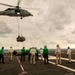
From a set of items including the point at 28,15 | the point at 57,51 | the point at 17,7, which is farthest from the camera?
the point at 17,7

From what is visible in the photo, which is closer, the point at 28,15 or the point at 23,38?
the point at 28,15

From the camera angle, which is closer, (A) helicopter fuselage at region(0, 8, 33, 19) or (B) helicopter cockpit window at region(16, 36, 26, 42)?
(A) helicopter fuselage at region(0, 8, 33, 19)

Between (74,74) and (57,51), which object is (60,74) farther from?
(57,51)

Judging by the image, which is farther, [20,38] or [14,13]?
[20,38]

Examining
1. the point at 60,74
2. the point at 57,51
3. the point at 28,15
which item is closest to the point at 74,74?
the point at 60,74

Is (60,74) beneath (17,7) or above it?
beneath

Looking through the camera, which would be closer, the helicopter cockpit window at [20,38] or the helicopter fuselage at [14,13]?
the helicopter fuselage at [14,13]

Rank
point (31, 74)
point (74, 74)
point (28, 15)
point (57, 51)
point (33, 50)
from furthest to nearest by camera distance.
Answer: point (28, 15), point (33, 50), point (57, 51), point (31, 74), point (74, 74)

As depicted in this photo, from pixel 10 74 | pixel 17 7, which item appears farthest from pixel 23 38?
pixel 10 74

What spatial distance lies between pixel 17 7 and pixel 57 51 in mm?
27488

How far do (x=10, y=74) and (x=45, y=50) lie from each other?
9554mm

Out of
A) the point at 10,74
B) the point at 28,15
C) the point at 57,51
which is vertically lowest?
the point at 10,74

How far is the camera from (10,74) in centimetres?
1586

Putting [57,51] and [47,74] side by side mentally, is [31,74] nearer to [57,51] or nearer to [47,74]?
[47,74]
